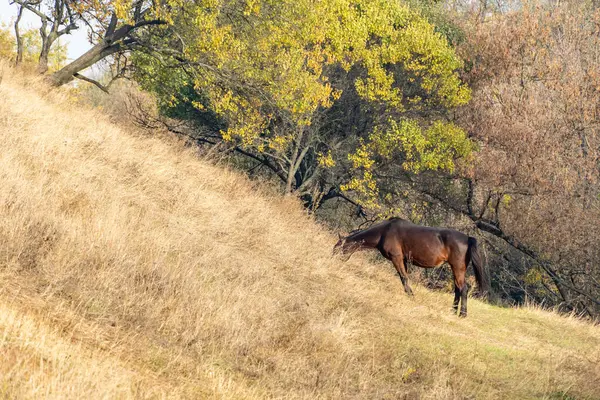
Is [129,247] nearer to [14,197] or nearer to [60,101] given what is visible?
[14,197]

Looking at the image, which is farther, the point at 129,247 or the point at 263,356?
the point at 129,247

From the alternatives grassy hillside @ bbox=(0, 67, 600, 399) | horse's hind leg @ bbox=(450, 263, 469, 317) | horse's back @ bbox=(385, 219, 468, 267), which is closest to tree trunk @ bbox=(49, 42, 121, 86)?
grassy hillside @ bbox=(0, 67, 600, 399)

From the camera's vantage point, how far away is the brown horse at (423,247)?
42.4ft

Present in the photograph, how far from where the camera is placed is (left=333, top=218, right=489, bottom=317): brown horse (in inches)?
509

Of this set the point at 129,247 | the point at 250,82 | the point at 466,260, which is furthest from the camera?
the point at 250,82

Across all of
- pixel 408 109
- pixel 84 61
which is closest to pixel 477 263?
pixel 408 109

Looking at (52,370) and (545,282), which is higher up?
(545,282)

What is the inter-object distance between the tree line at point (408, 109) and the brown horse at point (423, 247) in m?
5.25

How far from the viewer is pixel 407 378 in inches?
316

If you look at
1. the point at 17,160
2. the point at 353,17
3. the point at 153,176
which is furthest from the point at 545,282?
the point at 17,160

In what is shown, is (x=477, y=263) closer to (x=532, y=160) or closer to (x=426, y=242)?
(x=426, y=242)

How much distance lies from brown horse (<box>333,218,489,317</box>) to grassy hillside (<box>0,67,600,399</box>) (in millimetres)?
502

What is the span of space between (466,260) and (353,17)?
925cm

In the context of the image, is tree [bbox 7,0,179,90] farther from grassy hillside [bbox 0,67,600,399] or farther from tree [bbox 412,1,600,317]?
tree [bbox 412,1,600,317]
